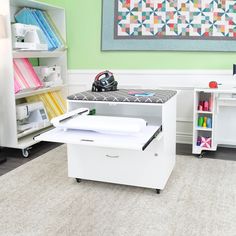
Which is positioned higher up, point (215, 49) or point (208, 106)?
point (215, 49)

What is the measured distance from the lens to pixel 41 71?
12.1 ft

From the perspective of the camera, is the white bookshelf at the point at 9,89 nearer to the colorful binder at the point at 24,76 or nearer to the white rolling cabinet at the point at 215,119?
the colorful binder at the point at 24,76

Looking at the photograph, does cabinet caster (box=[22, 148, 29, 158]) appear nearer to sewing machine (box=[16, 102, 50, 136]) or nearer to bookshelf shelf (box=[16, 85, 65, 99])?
sewing machine (box=[16, 102, 50, 136])

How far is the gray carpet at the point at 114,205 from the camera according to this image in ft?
6.38

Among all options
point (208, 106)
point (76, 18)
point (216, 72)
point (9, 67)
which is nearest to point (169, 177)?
point (208, 106)

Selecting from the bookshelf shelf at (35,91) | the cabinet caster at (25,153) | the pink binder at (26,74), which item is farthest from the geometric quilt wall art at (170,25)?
the cabinet caster at (25,153)

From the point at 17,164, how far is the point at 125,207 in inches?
50.8

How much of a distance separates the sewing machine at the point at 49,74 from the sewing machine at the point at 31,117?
302 mm

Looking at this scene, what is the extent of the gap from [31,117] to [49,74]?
52 centimetres

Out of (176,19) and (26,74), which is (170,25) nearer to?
(176,19)

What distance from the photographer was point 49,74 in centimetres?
372

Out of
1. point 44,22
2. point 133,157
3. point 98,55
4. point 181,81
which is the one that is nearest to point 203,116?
point 181,81

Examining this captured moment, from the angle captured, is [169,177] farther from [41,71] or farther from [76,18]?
[76,18]

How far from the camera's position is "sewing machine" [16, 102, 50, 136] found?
3.22 m
